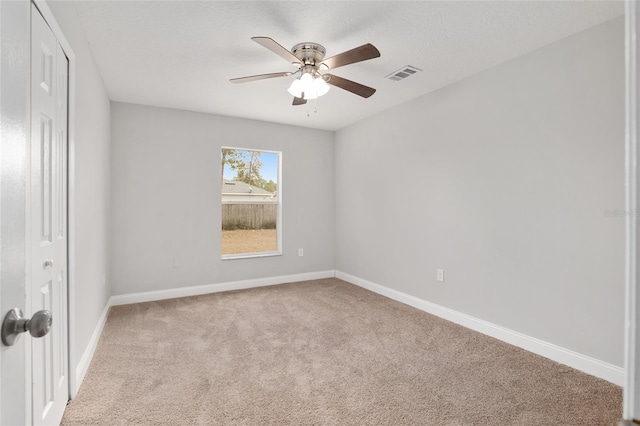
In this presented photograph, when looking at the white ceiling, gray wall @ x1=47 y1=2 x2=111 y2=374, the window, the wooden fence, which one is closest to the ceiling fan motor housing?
the white ceiling

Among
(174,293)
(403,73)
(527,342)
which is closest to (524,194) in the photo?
(527,342)

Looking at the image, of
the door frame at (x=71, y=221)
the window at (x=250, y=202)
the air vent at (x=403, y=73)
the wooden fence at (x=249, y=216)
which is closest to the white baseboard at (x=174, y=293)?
the door frame at (x=71, y=221)

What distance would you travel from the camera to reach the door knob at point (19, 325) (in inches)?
24.8

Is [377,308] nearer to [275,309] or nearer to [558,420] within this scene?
[275,309]

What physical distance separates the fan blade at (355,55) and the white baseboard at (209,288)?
3.29 meters

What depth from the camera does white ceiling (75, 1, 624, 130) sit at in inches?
82.0

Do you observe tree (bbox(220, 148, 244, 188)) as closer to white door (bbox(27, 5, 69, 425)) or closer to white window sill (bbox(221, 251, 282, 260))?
white window sill (bbox(221, 251, 282, 260))

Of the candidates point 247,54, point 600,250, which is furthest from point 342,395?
point 247,54

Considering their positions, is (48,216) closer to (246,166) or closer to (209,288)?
(209,288)

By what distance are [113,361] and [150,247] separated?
6.00 ft

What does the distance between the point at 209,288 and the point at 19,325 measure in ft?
12.8

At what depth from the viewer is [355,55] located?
2.16m

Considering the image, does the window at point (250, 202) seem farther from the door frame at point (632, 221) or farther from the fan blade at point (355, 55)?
the door frame at point (632, 221)

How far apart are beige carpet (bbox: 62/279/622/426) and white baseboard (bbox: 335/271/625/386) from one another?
0.27 ft
